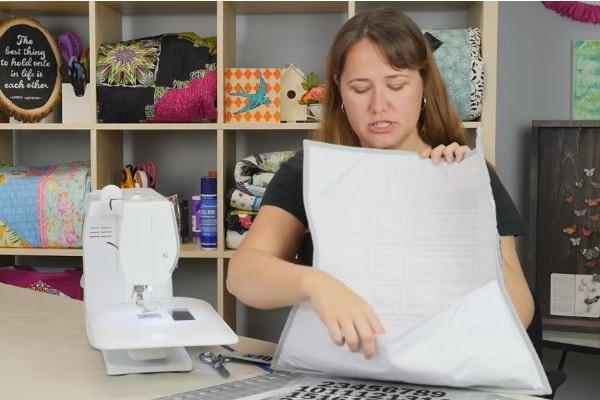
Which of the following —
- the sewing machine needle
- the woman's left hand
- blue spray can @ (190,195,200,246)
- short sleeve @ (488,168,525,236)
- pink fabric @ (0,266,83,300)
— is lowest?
pink fabric @ (0,266,83,300)

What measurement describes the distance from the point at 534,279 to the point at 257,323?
1.07 m

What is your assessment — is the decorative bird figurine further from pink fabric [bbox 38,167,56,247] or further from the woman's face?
the woman's face

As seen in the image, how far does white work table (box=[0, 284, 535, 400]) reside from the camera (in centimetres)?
122

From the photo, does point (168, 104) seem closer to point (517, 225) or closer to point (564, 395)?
point (517, 225)

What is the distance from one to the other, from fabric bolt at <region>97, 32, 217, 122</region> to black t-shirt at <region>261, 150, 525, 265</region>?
4.02ft

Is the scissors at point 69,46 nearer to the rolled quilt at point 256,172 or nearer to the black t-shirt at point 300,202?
the rolled quilt at point 256,172

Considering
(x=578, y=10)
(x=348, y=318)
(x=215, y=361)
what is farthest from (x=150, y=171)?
(x=348, y=318)

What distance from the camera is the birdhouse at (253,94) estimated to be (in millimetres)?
2816

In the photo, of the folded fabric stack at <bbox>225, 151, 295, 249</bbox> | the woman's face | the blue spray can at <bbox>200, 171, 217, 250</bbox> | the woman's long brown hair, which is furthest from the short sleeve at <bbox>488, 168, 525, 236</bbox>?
the blue spray can at <bbox>200, 171, 217, 250</bbox>

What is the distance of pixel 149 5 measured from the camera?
3.00 m

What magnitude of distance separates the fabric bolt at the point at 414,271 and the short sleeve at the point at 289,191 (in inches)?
9.7

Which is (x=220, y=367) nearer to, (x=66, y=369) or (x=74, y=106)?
(x=66, y=369)

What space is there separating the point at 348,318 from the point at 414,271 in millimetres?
156

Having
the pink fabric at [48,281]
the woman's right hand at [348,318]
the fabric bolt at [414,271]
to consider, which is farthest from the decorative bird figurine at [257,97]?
the woman's right hand at [348,318]
